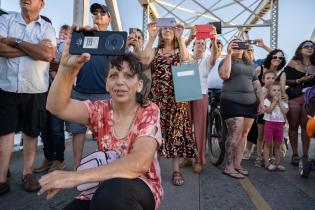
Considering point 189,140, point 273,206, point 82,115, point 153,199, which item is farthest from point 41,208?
point 273,206

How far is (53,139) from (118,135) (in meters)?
2.39

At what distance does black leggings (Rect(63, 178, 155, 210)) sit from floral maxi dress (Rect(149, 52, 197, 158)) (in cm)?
212

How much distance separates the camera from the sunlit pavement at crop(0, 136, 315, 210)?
2867 mm

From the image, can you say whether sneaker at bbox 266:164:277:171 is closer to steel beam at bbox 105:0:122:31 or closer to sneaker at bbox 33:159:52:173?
sneaker at bbox 33:159:52:173

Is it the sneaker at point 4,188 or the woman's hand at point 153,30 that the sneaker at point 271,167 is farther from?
the sneaker at point 4,188

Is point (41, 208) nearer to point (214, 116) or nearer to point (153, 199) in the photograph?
point (153, 199)

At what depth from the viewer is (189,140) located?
3.79m

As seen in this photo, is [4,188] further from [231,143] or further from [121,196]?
[231,143]

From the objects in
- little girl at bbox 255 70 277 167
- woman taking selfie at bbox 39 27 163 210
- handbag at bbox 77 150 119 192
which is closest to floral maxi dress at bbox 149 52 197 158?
little girl at bbox 255 70 277 167

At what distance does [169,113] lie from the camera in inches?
147

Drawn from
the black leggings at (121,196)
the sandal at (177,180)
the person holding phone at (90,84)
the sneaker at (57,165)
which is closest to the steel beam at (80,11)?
the person holding phone at (90,84)

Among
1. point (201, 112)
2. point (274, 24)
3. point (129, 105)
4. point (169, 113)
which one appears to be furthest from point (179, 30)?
point (274, 24)

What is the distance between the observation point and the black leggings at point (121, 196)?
138 cm

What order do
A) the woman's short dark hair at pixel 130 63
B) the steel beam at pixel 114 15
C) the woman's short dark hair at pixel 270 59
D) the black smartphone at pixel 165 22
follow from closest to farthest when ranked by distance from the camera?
the woman's short dark hair at pixel 130 63 < the black smartphone at pixel 165 22 < the woman's short dark hair at pixel 270 59 < the steel beam at pixel 114 15
